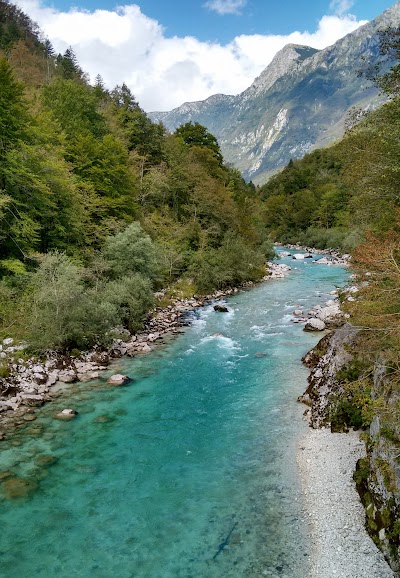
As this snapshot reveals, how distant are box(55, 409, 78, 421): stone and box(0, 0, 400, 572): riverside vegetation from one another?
10.9ft

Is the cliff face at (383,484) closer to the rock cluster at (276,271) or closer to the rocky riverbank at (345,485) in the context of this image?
the rocky riverbank at (345,485)

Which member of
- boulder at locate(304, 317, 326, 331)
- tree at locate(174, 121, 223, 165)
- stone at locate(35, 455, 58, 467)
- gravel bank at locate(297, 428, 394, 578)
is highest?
tree at locate(174, 121, 223, 165)

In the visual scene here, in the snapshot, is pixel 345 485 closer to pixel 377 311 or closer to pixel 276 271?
pixel 377 311

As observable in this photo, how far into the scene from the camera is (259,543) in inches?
331

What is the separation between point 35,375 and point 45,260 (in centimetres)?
682

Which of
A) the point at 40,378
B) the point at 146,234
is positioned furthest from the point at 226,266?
the point at 40,378

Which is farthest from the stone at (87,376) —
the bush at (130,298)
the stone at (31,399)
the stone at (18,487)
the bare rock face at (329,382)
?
the bare rock face at (329,382)

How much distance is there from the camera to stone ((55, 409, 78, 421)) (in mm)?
13879

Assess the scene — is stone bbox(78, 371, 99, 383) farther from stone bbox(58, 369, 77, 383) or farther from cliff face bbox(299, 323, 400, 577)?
cliff face bbox(299, 323, 400, 577)

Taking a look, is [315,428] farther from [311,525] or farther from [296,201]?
[296,201]

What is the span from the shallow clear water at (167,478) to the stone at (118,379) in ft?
1.29

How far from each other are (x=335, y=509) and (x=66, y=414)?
9614 mm

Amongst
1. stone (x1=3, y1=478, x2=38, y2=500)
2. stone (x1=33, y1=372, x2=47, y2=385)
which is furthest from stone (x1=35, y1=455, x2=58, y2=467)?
stone (x1=33, y1=372, x2=47, y2=385)

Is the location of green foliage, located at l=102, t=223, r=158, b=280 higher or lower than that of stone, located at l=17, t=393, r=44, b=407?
higher
